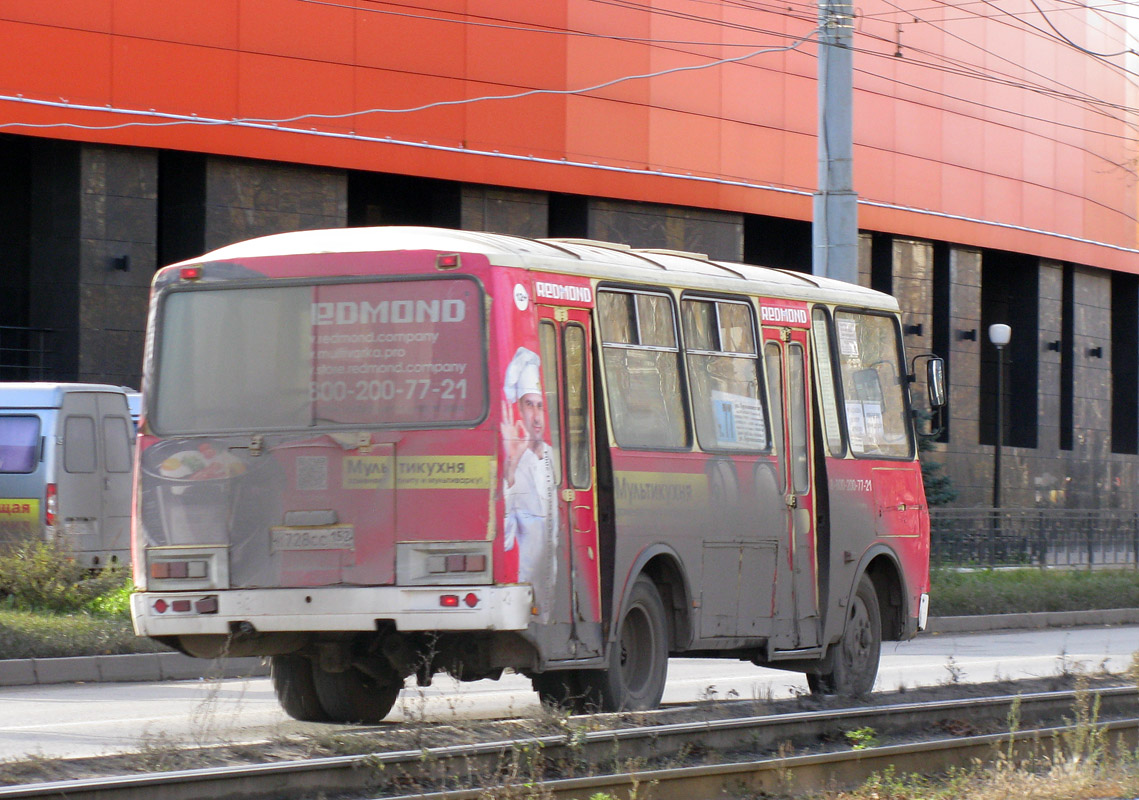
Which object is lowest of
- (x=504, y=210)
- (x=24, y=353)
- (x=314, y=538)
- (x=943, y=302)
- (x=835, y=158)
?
(x=314, y=538)

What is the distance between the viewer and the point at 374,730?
904 cm

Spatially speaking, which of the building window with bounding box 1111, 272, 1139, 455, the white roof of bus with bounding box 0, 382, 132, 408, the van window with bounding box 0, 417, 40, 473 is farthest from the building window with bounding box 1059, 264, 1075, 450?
the van window with bounding box 0, 417, 40, 473

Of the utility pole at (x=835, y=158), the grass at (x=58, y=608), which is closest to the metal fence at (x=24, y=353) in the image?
the grass at (x=58, y=608)

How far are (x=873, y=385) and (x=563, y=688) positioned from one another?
13.8 ft

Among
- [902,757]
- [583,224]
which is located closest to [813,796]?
[902,757]

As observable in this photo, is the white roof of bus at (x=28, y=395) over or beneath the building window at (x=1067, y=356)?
beneath

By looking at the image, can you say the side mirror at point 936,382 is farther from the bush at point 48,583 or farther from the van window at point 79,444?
the van window at point 79,444

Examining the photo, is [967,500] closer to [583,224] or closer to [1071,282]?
[1071,282]

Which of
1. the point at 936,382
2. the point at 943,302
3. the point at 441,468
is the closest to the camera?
the point at 441,468

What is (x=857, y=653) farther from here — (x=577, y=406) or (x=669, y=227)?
(x=669, y=227)

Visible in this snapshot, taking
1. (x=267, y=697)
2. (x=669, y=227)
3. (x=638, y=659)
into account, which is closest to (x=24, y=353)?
(x=669, y=227)

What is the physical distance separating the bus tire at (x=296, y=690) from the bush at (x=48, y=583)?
207 inches

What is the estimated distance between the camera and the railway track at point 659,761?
6.78 metres

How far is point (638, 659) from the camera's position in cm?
1035
